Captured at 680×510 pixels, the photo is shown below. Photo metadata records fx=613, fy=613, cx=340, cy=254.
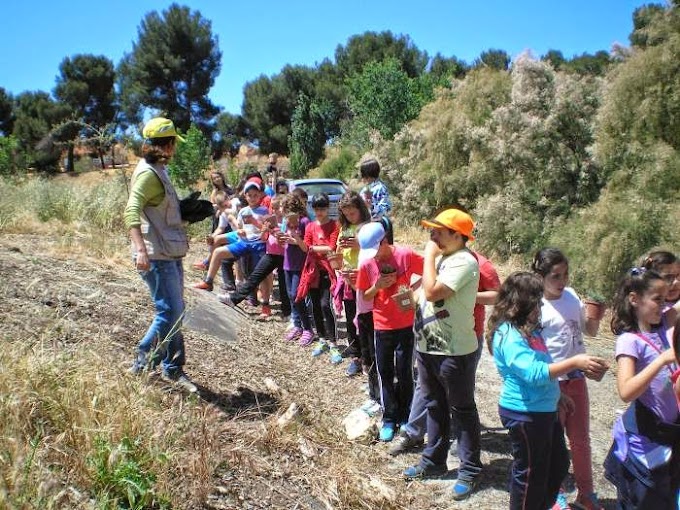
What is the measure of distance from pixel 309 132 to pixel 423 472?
1315 inches

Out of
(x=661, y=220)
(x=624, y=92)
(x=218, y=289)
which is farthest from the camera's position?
(x=624, y=92)

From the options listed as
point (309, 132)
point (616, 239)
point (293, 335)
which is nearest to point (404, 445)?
point (293, 335)

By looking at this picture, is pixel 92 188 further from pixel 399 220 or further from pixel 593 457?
pixel 593 457

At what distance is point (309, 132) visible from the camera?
3591 centimetres

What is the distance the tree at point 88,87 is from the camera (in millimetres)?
38719

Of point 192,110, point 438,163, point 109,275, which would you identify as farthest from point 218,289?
point 192,110

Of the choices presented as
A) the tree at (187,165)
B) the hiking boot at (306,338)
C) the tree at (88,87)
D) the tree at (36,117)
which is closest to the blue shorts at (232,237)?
the hiking boot at (306,338)

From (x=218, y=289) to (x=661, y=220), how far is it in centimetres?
705

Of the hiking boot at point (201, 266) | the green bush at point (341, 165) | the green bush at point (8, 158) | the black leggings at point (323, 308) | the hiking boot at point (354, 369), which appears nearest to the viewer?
the hiking boot at point (354, 369)

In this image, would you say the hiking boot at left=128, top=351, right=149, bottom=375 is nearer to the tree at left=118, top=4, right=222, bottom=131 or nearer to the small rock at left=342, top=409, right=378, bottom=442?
the small rock at left=342, top=409, right=378, bottom=442

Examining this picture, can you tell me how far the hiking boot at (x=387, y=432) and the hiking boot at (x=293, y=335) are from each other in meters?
2.38

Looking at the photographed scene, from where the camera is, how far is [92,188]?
462 inches

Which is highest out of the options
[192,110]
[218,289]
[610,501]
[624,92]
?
[192,110]

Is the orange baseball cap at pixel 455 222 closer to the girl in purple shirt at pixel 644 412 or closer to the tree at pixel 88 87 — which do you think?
the girl in purple shirt at pixel 644 412
